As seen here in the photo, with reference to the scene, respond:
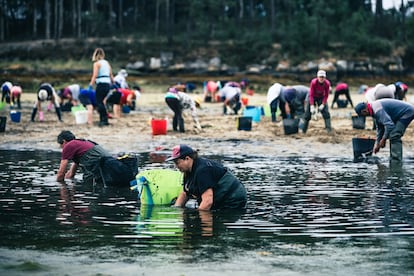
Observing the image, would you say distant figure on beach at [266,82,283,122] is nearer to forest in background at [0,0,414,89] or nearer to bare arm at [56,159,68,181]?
bare arm at [56,159,68,181]

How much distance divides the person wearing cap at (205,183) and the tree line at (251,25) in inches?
2297

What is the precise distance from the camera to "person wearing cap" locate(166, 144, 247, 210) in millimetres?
10633

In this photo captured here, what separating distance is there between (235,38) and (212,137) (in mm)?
53196

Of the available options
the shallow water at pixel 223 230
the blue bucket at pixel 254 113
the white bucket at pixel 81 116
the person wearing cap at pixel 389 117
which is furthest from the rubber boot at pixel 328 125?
the shallow water at pixel 223 230

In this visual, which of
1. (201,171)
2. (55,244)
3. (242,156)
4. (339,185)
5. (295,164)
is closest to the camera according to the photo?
(55,244)

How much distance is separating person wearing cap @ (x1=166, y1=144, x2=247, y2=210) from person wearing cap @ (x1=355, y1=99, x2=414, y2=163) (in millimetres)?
5172

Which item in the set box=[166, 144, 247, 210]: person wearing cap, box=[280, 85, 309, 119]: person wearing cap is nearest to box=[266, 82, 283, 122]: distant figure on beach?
box=[280, 85, 309, 119]: person wearing cap

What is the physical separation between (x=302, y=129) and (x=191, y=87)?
1174 inches

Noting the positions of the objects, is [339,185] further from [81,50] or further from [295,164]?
[81,50]

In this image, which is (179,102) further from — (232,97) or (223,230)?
(223,230)

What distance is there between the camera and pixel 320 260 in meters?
8.10

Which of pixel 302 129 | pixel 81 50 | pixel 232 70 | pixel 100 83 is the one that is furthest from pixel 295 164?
pixel 81 50

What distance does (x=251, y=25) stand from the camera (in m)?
82.8

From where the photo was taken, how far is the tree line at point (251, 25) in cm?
7062
